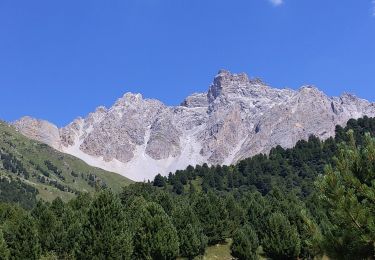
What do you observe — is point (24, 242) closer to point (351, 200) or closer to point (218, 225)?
point (218, 225)

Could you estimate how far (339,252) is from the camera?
659 inches

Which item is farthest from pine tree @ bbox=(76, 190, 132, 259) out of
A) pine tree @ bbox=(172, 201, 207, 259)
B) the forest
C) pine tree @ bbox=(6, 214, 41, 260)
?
pine tree @ bbox=(172, 201, 207, 259)

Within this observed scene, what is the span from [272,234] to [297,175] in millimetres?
136533

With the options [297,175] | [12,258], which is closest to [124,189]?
[12,258]

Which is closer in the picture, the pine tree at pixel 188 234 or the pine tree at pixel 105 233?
the pine tree at pixel 105 233

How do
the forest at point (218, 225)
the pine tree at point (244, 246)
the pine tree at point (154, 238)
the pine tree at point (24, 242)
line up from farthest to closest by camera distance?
the pine tree at point (244, 246), the pine tree at point (24, 242), the pine tree at point (154, 238), the forest at point (218, 225)

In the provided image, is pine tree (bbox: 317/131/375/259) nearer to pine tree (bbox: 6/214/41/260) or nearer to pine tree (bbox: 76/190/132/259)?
pine tree (bbox: 76/190/132/259)

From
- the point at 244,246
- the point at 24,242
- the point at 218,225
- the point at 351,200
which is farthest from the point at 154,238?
the point at 351,200

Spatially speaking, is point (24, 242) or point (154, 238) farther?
point (24, 242)

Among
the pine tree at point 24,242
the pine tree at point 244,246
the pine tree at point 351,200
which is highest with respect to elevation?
the pine tree at point 351,200

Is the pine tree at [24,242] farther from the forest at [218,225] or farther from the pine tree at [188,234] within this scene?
the pine tree at [188,234]

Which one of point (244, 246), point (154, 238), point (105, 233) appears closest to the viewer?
point (105, 233)

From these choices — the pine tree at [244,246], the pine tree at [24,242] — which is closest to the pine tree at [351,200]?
the pine tree at [244,246]

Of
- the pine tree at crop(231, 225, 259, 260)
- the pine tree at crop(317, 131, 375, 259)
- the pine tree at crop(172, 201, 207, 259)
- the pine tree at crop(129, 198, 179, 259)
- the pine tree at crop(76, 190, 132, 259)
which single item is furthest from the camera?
the pine tree at crop(172, 201, 207, 259)
